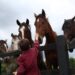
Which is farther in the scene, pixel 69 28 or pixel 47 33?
pixel 69 28

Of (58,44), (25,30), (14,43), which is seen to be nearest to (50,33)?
(25,30)

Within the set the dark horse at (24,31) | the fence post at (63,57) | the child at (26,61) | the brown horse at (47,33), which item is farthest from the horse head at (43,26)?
the child at (26,61)

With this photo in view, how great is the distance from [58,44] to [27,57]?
85 centimetres

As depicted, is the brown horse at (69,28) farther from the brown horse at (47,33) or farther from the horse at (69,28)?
the brown horse at (47,33)

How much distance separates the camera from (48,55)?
7.51 meters

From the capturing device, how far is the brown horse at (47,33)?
7438mm

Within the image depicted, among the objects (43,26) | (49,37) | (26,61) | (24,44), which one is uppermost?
(43,26)

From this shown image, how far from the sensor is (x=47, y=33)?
309 inches

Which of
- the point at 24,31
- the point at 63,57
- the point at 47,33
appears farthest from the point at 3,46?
the point at 63,57

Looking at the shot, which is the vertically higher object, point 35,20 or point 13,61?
point 35,20

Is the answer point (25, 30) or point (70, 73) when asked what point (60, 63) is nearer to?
point (70, 73)

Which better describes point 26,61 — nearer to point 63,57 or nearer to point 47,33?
point 63,57

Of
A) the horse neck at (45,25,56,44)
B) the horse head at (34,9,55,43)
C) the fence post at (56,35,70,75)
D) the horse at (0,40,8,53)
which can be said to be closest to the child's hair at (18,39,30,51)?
the fence post at (56,35,70,75)

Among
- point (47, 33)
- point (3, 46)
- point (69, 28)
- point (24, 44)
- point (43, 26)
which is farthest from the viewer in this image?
point (3, 46)
